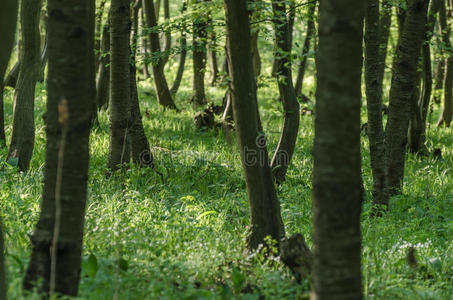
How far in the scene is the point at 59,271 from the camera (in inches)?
130

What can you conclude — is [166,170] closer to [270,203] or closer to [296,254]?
[270,203]

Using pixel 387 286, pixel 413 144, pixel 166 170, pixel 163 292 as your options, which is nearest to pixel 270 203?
pixel 387 286

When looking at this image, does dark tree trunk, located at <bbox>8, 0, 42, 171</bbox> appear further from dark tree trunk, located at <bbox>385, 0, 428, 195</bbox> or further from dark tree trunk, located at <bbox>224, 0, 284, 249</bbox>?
dark tree trunk, located at <bbox>385, 0, 428, 195</bbox>

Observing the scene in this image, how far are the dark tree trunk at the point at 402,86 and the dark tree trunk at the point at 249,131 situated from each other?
3722 mm

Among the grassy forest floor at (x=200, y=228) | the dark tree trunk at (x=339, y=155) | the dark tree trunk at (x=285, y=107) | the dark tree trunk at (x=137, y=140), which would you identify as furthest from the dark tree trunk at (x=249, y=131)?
the dark tree trunk at (x=137, y=140)

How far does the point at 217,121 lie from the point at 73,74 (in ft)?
32.1

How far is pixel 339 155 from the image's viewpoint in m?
2.77

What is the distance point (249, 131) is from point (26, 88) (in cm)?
462

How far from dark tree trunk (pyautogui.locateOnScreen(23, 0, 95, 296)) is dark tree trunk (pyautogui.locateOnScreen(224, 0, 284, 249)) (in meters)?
1.53

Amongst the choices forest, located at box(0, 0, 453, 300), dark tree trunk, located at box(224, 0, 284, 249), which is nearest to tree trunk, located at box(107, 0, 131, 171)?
forest, located at box(0, 0, 453, 300)

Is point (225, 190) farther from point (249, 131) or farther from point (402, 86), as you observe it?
point (249, 131)

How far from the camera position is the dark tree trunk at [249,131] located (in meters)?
4.44

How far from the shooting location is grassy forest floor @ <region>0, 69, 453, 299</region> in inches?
151

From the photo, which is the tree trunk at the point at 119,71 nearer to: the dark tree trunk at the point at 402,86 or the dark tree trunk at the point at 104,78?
the dark tree trunk at the point at 402,86
